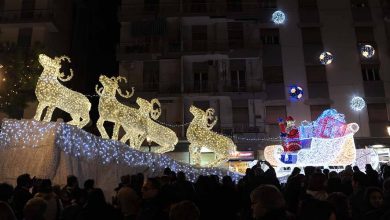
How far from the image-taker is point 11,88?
1827cm

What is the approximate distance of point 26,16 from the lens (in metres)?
26.5

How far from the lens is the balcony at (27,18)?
2606 cm

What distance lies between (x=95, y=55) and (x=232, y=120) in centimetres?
1268

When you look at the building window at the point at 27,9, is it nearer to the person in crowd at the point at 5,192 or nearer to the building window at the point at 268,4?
the building window at the point at 268,4

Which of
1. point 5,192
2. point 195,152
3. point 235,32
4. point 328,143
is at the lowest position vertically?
point 5,192

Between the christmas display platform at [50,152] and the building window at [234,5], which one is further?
the building window at [234,5]

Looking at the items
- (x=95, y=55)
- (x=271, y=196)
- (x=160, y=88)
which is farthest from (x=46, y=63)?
(x=95, y=55)

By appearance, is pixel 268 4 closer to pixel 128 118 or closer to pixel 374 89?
pixel 374 89

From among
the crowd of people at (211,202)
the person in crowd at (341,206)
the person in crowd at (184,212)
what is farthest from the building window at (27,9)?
the person in crowd at (341,206)

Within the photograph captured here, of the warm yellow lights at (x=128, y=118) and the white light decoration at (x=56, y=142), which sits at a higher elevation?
the warm yellow lights at (x=128, y=118)

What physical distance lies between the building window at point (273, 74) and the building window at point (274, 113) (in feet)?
6.58

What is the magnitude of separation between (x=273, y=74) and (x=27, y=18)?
17823 millimetres

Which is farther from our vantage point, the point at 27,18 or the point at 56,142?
the point at 27,18

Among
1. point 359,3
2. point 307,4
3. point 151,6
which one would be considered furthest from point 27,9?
point 359,3
